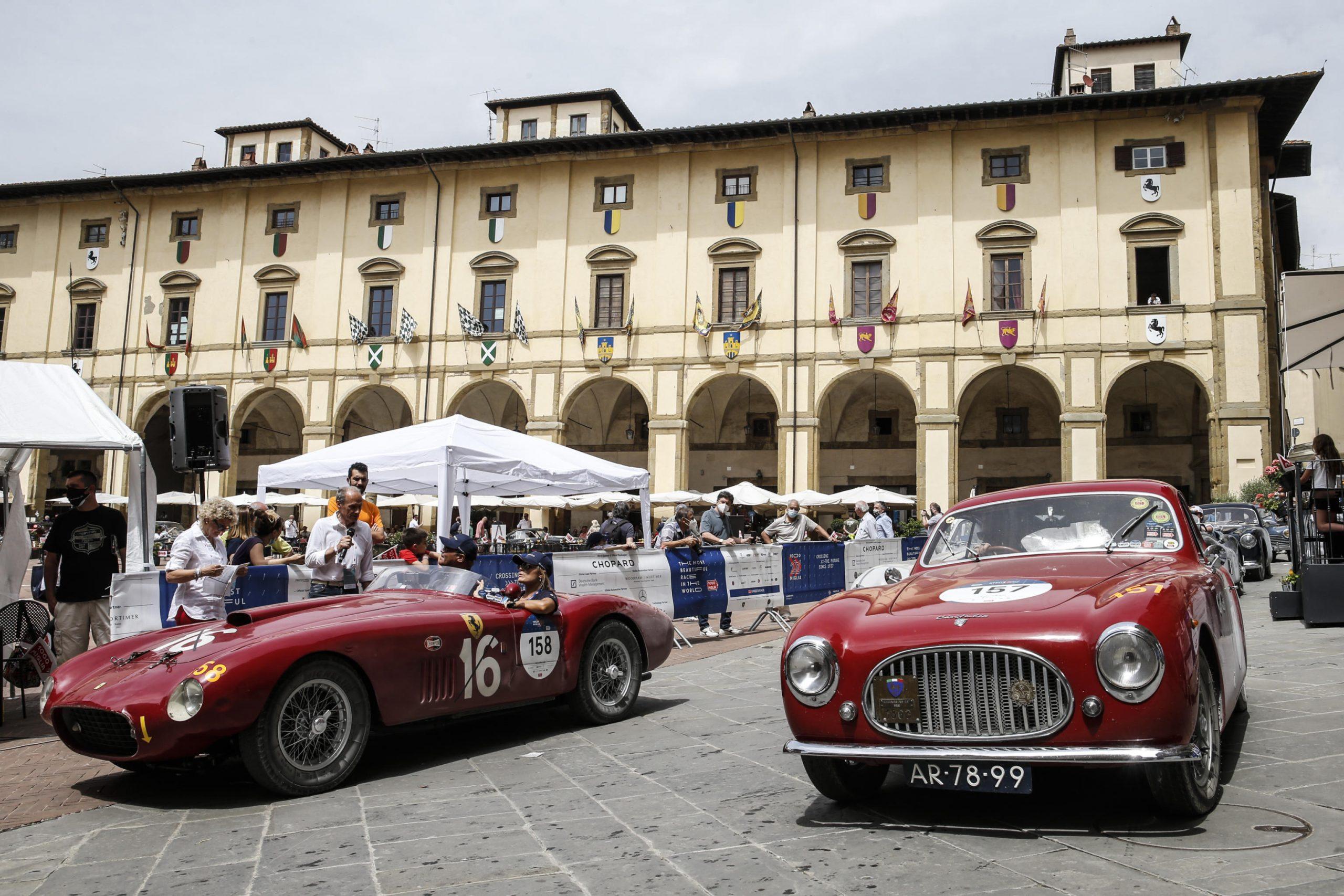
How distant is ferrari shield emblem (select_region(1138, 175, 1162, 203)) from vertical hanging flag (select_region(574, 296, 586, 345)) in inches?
609

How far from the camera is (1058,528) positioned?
531 cm

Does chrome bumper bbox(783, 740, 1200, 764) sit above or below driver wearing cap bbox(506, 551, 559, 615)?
below

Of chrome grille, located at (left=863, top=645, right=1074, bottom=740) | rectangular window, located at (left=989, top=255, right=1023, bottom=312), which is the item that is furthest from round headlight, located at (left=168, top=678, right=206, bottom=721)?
rectangular window, located at (left=989, top=255, right=1023, bottom=312)

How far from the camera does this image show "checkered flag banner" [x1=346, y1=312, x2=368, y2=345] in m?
32.0

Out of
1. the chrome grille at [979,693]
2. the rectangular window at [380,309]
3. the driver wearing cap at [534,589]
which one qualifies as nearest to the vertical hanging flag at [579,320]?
the rectangular window at [380,309]

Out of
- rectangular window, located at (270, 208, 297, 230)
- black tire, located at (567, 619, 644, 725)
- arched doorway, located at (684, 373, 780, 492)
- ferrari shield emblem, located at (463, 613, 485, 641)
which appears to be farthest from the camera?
arched doorway, located at (684, 373, 780, 492)

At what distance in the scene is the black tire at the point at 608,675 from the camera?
22.2ft

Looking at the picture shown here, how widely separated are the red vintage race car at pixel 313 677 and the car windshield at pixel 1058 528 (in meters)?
2.46

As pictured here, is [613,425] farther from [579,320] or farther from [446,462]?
[446,462]

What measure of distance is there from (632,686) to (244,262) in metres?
30.6

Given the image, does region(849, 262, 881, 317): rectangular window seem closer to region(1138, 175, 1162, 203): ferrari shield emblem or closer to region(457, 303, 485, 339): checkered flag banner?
region(1138, 175, 1162, 203): ferrari shield emblem

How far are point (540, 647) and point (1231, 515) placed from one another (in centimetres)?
1749

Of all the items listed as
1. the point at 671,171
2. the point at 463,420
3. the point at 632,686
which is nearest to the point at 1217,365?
the point at 671,171

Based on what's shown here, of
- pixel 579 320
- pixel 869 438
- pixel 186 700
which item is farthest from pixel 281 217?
pixel 186 700
